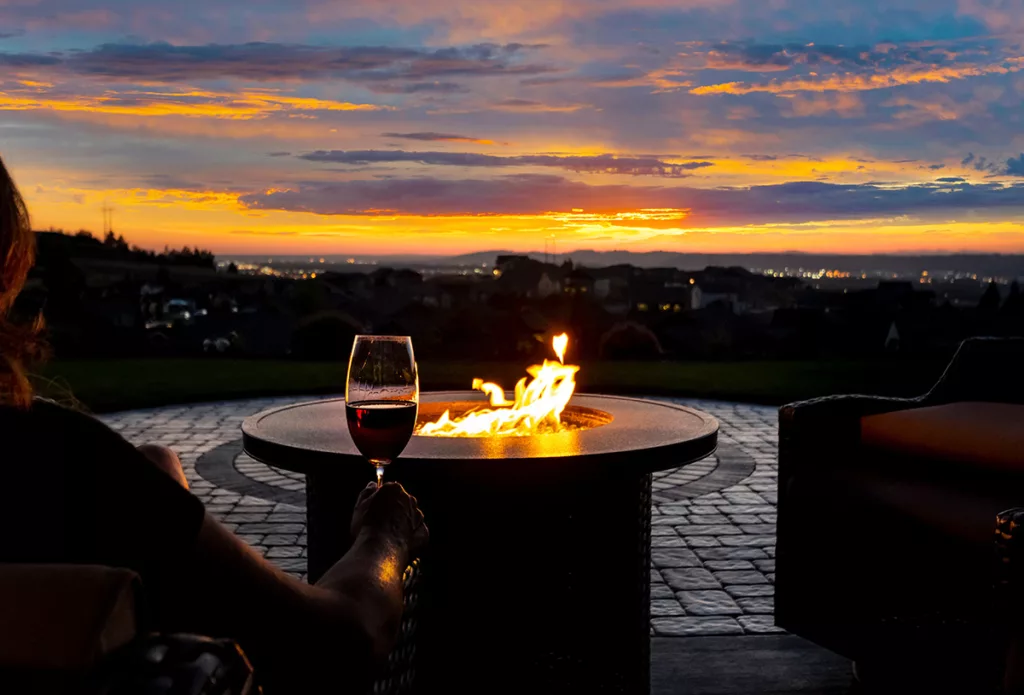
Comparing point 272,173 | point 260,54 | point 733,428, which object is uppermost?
point 260,54

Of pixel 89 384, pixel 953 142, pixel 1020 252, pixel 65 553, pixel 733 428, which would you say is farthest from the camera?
pixel 1020 252

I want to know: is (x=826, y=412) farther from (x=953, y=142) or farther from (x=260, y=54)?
(x=953, y=142)

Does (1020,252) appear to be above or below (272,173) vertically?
below

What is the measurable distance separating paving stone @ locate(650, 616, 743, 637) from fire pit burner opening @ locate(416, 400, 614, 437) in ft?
3.34

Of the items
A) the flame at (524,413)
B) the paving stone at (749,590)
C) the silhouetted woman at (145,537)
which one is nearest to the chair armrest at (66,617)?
the silhouetted woman at (145,537)

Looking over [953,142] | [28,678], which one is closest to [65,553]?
[28,678]

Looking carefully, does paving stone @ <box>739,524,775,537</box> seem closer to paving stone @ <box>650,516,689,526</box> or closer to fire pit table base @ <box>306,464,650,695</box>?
paving stone @ <box>650,516,689,526</box>

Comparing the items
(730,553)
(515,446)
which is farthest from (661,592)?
(515,446)

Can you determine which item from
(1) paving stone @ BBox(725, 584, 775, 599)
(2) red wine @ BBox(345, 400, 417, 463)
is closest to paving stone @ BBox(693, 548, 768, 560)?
(1) paving stone @ BBox(725, 584, 775, 599)

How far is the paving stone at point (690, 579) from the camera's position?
4199 mm

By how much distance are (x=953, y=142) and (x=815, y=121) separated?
2.53m

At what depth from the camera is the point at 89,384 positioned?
10.7 metres

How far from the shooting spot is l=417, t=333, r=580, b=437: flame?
10.1ft

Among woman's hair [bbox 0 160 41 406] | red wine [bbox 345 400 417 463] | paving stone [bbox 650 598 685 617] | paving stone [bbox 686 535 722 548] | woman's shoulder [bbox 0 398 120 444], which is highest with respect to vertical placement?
woman's hair [bbox 0 160 41 406]
